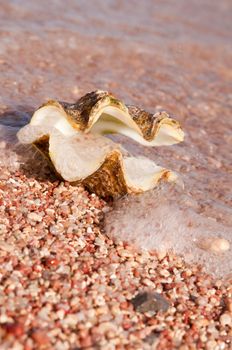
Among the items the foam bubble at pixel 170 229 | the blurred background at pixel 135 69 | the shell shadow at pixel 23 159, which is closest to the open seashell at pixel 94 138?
the foam bubble at pixel 170 229

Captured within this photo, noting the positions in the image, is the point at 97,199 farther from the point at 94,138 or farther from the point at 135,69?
the point at 135,69

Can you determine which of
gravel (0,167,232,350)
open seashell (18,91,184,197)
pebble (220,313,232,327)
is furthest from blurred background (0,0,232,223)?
pebble (220,313,232,327)

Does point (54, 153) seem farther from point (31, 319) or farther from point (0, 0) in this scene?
point (0, 0)

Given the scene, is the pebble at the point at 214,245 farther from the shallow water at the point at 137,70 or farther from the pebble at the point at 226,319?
the pebble at the point at 226,319

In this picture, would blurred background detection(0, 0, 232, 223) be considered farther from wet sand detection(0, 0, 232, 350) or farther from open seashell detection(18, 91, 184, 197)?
open seashell detection(18, 91, 184, 197)

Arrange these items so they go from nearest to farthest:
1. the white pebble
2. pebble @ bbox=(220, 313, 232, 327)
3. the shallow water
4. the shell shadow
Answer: pebble @ bbox=(220, 313, 232, 327)
the white pebble
the shell shadow
the shallow water

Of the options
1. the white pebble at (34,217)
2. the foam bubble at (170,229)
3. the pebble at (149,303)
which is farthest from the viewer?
the foam bubble at (170,229)

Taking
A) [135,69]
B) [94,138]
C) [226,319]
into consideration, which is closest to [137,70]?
[135,69]
